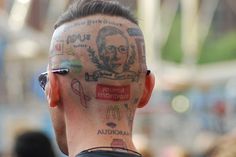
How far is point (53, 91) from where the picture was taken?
7.95 ft

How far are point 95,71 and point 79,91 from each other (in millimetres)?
88

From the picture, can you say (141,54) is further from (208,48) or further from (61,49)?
(208,48)

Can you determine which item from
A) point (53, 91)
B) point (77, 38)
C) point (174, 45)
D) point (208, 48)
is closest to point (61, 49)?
point (77, 38)

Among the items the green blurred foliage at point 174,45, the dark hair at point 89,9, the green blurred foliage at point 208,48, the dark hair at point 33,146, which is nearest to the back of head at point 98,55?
the dark hair at point 89,9

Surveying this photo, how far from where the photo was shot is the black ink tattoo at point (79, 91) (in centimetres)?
246

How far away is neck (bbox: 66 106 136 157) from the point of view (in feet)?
7.80

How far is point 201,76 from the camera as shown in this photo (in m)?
17.7

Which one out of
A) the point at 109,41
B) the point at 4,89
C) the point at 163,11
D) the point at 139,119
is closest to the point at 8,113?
the point at 139,119

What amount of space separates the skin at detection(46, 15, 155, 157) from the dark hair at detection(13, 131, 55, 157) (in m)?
2.28

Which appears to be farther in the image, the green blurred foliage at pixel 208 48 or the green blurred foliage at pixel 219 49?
the green blurred foliage at pixel 208 48

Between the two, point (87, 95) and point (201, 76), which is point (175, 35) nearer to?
point (201, 76)

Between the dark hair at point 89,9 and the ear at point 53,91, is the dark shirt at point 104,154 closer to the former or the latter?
the ear at point 53,91

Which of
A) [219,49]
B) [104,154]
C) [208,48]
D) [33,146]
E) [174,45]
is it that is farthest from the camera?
[208,48]

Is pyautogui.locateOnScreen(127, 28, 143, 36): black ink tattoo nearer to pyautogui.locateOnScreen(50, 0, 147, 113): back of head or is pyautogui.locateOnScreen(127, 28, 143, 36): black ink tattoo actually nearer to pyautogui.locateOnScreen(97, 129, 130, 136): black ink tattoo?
pyautogui.locateOnScreen(50, 0, 147, 113): back of head
